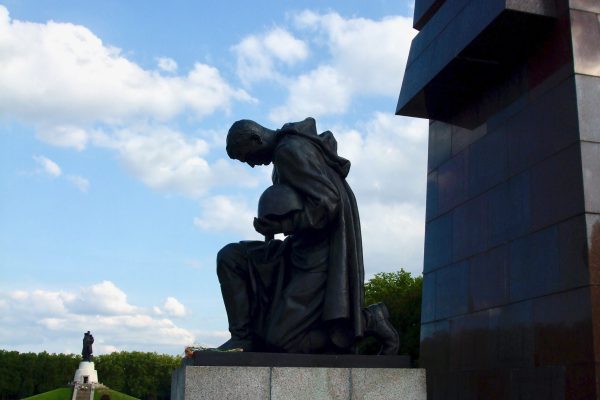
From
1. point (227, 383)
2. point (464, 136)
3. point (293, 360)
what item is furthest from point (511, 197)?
point (227, 383)

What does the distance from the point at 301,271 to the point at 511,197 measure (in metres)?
5.18

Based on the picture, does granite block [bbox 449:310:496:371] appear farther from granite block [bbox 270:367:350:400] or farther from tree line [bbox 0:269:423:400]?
tree line [bbox 0:269:423:400]

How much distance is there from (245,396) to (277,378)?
0.30 metres

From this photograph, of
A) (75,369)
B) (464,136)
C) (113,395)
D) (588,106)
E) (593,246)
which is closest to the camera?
(593,246)

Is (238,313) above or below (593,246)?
below

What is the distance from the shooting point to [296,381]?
5609 mm

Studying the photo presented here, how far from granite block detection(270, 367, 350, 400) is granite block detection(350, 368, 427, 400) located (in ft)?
0.33

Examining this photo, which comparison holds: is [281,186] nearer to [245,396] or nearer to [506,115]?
[245,396]

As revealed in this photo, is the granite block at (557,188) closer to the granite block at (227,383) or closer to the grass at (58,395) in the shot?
the granite block at (227,383)

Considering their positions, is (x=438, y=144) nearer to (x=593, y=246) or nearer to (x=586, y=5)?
(x=586, y=5)

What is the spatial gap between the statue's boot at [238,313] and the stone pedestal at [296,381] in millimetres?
554

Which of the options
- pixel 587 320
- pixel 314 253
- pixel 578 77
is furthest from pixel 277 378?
pixel 578 77

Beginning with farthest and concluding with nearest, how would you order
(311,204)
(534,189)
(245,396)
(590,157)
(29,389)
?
(29,389) → (534,189) → (590,157) → (311,204) → (245,396)

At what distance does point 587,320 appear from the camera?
327 inches
